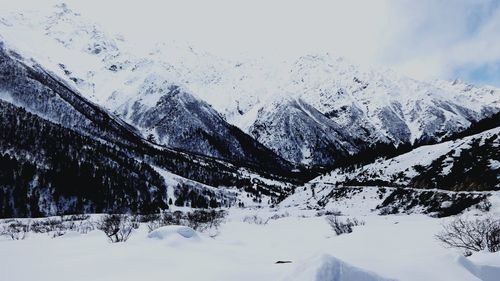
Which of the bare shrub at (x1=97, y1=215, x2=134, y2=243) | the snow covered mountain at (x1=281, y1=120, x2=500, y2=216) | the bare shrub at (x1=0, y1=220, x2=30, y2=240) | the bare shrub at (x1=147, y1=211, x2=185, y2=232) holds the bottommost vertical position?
the bare shrub at (x1=0, y1=220, x2=30, y2=240)

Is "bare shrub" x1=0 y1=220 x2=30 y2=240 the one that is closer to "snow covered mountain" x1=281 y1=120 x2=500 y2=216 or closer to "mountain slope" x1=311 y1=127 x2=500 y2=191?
"snow covered mountain" x1=281 y1=120 x2=500 y2=216

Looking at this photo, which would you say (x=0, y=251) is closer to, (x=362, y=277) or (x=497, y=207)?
(x=362, y=277)

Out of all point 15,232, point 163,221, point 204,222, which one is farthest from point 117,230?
point 15,232

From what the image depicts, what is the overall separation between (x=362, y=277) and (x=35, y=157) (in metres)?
170

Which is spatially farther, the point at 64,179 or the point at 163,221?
the point at 64,179

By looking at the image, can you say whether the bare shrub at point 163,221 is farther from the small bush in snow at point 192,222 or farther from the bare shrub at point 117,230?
the bare shrub at point 117,230

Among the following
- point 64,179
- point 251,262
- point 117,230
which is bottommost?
point 251,262

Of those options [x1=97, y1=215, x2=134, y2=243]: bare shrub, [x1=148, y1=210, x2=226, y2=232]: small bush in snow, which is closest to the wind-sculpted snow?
[x1=97, y1=215, x2=134, y2=243]: bare shrub

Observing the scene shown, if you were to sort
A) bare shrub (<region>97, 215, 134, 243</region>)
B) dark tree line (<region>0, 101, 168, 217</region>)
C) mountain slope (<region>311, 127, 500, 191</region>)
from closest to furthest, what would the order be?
1. bare shrub (<region>97, 215, 134, 243</region>)
2. mountain slope (<region>311, 127, 500, 191</region>)
3. dark tree line (<region>0, 101, 168, 217</region>)

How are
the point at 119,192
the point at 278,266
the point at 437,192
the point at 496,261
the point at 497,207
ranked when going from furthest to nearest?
the point at 119,192, the point at 437,192, the point at 497,207, the point at 278,266, the point at 496,261

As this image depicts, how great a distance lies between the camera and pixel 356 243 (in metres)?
23.0

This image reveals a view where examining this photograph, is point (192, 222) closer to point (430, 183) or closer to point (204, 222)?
point (204, 222)

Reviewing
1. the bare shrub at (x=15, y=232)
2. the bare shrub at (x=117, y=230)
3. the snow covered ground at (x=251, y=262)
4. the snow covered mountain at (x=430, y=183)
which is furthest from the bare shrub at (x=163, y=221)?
the snow covered mountain at (x=430, y=183)

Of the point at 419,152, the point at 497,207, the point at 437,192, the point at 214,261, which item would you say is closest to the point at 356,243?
the point at 214,261
